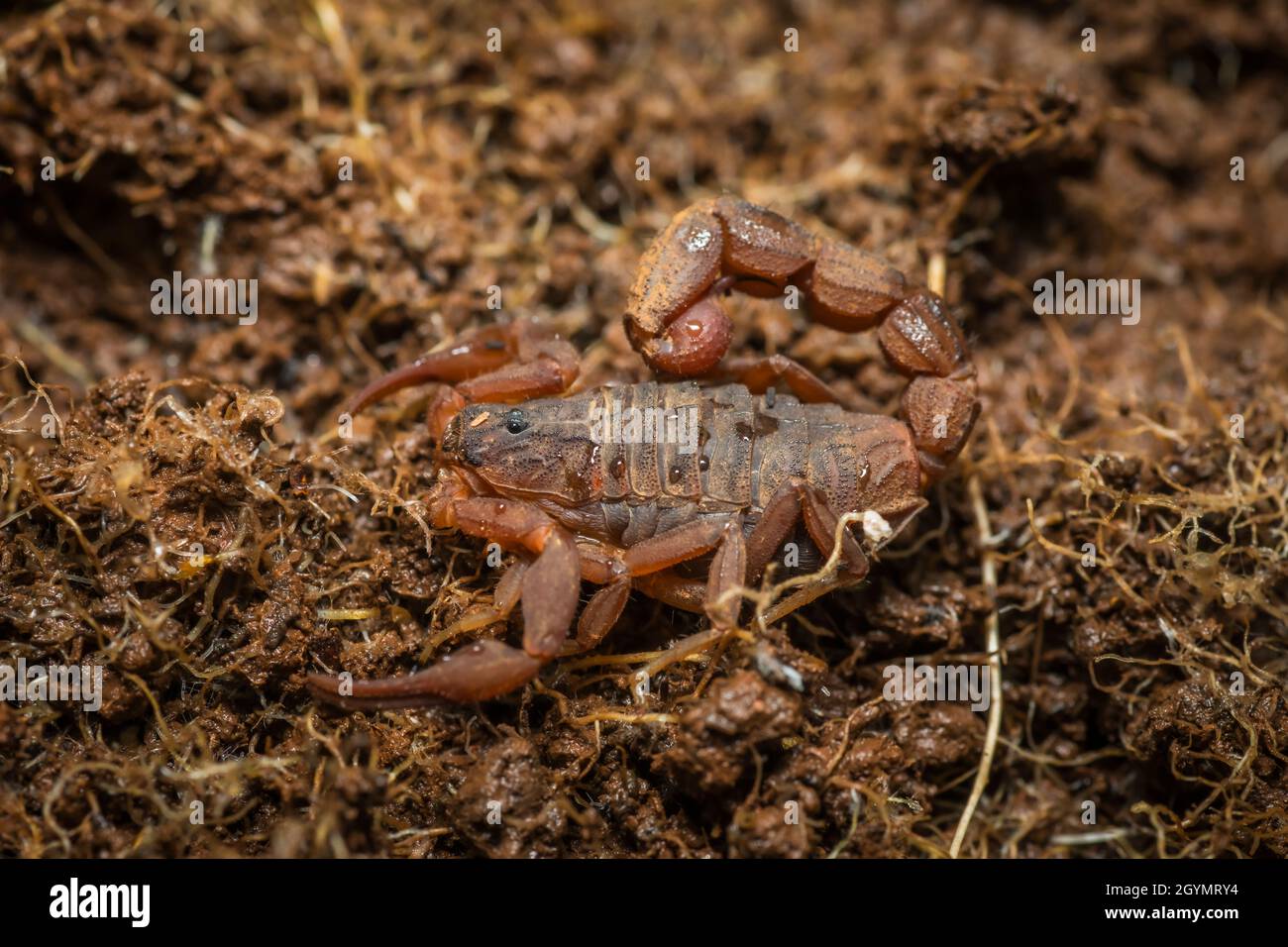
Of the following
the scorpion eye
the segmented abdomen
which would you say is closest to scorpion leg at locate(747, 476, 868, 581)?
the segmented abdomen

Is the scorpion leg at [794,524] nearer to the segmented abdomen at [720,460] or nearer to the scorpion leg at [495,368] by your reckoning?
the segmented abdomen at [720,460]

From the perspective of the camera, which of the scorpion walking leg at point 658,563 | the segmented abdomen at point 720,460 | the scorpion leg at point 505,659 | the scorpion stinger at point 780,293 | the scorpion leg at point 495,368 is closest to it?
the scorpion leg at point 505,659

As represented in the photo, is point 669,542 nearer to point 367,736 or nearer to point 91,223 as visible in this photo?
point 367,736

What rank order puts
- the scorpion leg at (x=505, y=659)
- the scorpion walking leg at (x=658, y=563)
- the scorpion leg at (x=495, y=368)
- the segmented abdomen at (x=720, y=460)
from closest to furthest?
the scorpion leg at (x=505, y=659), the scorpion walking leg at (x=658, y=563), the segmented abdomen at (x=720, y=460), the scorpion leg at (x=495, y=368)

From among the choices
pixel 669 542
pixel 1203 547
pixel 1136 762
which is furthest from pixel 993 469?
pixel 669 542

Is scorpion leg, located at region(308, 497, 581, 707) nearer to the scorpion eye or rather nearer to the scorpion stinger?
the scorpion eye

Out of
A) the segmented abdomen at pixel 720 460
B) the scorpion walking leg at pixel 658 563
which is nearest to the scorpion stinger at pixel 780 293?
the segmented abdomen at pixel 720 460
